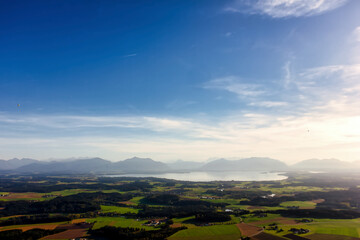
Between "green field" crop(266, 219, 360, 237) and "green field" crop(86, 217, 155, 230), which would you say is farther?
"green field" crop(86, 217, 155, 230)

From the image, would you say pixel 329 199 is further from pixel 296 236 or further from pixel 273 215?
pixel 296 236

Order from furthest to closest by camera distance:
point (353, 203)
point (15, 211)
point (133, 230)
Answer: point (353, 203), point (15, 211), point (133, 230)

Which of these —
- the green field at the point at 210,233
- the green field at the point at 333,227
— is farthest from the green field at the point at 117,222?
the green field at the point at 333,227

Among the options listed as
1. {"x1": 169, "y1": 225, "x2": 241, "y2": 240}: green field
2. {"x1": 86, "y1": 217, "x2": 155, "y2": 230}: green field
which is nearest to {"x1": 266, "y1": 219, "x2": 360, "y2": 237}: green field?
{"x1": 169, "y1": 225, "x2": 241, "y2": 240}: green field

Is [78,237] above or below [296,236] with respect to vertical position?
below

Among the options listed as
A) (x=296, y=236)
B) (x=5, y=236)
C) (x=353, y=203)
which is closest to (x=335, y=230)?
(x=296, y=236)

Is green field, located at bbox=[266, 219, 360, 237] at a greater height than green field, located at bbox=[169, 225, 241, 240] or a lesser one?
greater

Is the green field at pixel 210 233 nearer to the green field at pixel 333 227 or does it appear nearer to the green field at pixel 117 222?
the green field at pixel 333 227

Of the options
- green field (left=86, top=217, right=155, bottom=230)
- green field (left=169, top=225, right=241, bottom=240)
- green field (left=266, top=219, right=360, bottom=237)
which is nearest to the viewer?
green field (left=169, top=225, right=241, bottom=240)

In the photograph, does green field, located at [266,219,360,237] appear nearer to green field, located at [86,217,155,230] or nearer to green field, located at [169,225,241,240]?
green field, located at [169,225,241,240]
